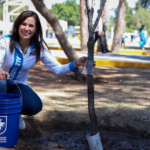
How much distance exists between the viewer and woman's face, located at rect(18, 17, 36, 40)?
334 cm

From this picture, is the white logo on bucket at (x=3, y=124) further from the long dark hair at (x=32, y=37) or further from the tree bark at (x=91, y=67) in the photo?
the tree bark at (x=91, y=67)

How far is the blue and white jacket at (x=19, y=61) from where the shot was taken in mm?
3328

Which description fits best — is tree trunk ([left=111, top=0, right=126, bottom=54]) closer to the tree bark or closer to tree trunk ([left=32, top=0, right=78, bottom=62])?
tree trunk ([left=32, top=0, right=78, bottom=62])

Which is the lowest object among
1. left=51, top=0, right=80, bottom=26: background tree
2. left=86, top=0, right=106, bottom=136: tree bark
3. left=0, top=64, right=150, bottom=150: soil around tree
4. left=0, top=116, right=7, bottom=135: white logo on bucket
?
left=0, top=64, right=150, bottom=150: soil around tree

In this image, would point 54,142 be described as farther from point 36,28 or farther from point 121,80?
point 121,80

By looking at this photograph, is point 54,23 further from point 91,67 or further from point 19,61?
point 91,67

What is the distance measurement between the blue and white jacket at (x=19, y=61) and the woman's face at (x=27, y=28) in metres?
0.13

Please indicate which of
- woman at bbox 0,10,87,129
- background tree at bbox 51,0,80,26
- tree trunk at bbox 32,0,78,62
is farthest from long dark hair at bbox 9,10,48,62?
background tree at bbox 51,0,80,26

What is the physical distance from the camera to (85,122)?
4113 mm

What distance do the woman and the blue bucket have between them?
0.49m

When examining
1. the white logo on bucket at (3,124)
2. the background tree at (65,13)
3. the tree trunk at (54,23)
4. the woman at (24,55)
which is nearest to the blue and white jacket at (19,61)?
the woman at (24,55)

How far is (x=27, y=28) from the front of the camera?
10.9 ft

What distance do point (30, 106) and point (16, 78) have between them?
1.21 feet

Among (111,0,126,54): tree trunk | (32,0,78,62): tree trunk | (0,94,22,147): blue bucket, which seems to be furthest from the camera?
(111,0,126,54): tree trunk
